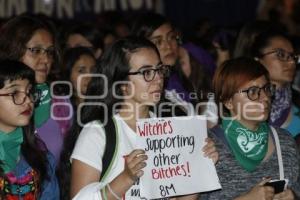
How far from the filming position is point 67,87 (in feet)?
17.2

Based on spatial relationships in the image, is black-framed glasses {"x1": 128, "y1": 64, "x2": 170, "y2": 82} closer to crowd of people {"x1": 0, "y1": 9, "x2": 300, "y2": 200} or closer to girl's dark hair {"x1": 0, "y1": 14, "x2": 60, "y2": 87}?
crowd of people {"x1": 0, "y1": 9, "x2": 300, "y2": 200}

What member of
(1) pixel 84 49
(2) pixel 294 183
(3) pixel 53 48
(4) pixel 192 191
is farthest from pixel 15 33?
(2) pixel 294 183

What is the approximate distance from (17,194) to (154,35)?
209cm

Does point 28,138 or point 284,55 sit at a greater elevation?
point 284,55

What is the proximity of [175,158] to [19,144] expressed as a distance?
0.86 m

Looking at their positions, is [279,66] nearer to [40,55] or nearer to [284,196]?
[284,196]

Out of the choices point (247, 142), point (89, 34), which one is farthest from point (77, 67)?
point (247, 142)

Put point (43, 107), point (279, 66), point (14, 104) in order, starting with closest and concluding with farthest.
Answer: point (14, 104), point (43, 107), point (279, 66)

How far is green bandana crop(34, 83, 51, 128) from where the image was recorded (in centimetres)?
456

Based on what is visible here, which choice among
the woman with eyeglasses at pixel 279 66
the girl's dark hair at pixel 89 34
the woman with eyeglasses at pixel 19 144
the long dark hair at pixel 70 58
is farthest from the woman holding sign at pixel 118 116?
the girl's dark hair at pixel 89 34

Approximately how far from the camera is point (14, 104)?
365cm

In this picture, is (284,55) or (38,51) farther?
(284,55)

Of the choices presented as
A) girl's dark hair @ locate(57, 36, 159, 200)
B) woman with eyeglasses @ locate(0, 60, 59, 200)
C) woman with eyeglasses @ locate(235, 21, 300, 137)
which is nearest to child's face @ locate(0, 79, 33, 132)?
woman with eyeglasses @ locate(0, 60, 59, 200)

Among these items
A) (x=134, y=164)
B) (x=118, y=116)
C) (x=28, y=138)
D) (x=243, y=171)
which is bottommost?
(x=243, y=171)
